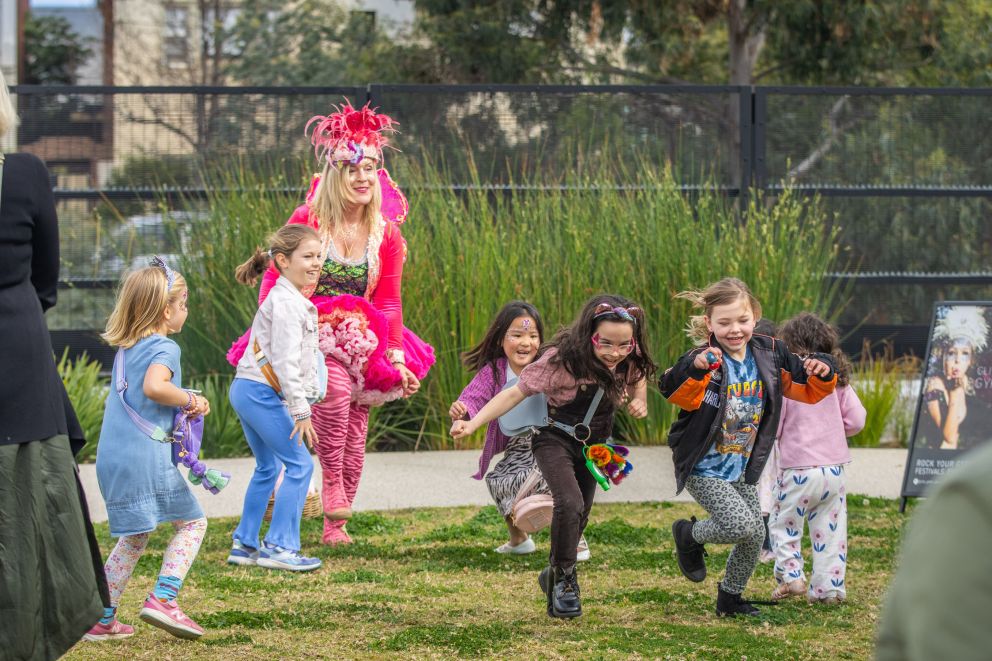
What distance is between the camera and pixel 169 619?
15.9 feet

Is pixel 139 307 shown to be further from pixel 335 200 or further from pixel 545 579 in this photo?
pixel 545 579

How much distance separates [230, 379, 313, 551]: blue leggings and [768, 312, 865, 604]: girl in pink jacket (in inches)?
80.1

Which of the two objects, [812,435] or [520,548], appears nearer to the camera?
[812,435]

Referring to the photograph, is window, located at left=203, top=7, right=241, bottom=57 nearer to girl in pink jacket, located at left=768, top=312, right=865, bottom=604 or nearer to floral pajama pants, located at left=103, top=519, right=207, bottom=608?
girl in pink jacket, located at left=768, top=312, right=865, bottom=604

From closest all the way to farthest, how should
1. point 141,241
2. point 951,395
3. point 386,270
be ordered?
1. point 386,270
2. point 951,395
3. point 141,241

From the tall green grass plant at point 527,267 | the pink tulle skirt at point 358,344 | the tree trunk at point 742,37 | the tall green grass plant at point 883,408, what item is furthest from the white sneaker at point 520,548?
the tree trunk at point 742,37

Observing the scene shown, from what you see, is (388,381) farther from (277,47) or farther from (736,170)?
(277,47)

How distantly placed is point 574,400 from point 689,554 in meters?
0.76

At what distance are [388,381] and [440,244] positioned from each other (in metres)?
3.22

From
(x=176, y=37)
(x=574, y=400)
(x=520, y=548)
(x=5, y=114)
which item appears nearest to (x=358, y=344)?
(x=520, y=548)

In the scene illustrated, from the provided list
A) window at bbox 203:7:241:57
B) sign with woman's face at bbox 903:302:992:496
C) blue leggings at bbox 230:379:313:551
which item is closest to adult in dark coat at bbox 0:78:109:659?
blue leggings at bbox 230:379:313:551

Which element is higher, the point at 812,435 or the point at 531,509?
the point at 812,435

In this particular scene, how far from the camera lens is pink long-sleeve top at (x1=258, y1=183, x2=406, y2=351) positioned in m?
6.53

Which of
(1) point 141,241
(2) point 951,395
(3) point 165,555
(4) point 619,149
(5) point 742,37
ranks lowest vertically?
(3) point 165,555
